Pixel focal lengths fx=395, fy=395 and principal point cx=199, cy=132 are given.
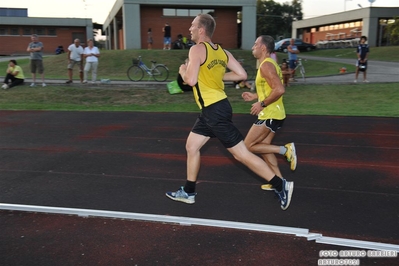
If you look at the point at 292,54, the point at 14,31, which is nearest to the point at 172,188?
the point at 292,54

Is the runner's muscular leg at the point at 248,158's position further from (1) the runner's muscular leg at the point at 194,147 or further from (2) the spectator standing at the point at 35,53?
(2) the spectator standing at the point at 35,53

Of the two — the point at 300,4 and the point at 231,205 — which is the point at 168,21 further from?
the point at 300,4

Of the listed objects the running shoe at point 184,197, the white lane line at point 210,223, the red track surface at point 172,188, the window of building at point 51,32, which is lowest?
the red track surface at point 172,188

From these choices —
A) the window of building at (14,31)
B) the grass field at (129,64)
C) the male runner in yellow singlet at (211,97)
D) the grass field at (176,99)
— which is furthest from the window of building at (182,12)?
the male runner in yellow singlet at (211,97)

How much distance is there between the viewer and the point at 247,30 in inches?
1212

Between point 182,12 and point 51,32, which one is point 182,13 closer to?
point 182,12

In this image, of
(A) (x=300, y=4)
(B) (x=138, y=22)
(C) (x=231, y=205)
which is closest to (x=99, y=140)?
(C) (x=231, y=205)

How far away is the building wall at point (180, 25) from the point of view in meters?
31.0

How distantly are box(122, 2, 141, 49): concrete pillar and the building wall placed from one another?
1434 mm

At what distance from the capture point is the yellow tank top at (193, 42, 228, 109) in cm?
418

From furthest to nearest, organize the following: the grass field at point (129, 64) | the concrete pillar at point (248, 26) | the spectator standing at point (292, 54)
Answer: the concrete pillar at point (248, 26) → the grass field at point (129, 64) → the spectator standing at point (292, 54)

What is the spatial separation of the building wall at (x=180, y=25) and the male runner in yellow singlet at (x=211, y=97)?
27.7 metres

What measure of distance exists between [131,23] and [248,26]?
8967 millimetres

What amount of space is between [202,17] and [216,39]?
29.5m
